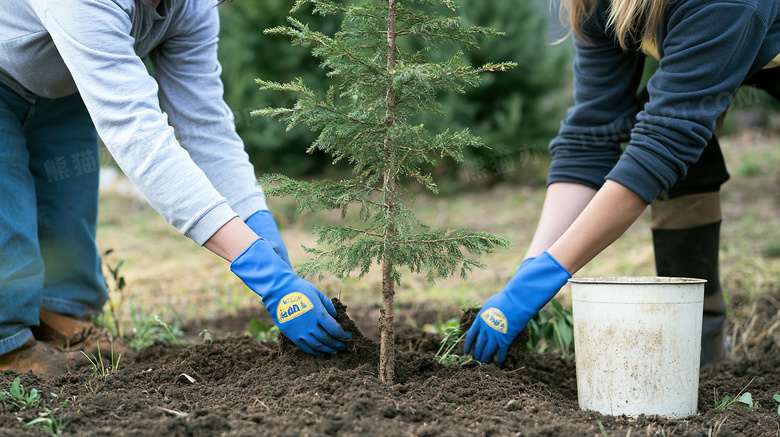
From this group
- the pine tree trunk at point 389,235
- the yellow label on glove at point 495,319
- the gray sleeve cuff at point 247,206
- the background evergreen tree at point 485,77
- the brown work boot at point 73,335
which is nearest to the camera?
the pine tree trunk at point 389,235

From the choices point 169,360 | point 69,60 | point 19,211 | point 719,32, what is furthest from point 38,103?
point 719,32

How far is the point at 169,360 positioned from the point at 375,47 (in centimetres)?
147

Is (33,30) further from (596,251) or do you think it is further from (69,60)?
(596,251)

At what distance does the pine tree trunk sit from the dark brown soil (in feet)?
0.25

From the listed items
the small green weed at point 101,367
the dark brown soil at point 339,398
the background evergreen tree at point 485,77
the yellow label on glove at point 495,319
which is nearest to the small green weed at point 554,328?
the dark brown soil at point 339,398

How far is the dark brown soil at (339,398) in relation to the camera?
5.30ft

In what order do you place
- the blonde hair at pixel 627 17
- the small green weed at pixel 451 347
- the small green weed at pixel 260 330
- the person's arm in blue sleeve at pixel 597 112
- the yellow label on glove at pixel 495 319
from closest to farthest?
the blonde hair at pixel 627 17
the yellow label on glove at pixel 495 319
the small green weed at pixel 451 347
the person's arm in blue sleeve at pixel 597 112
the small green weed at pixel 260 330

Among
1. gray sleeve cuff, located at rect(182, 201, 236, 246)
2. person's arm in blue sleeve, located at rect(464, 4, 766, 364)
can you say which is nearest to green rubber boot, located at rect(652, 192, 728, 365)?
person's arm in blue sleeve, located at rect(464, 4, 766, 364)

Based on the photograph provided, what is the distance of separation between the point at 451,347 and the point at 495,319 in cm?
29

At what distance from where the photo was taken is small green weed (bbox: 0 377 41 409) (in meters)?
1.77

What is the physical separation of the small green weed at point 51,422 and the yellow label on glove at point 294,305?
2.26ft

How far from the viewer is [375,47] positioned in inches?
80.9

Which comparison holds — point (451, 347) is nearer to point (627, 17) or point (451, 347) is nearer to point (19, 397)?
point (627, 17)

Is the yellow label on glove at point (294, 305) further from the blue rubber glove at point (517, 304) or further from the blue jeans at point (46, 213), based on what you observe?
the blue jeans at point (46, 213)
